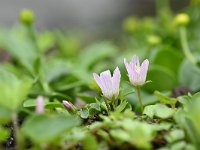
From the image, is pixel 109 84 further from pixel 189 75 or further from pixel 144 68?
pixel 189 75

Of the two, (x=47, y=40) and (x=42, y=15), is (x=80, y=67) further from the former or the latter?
(x=42, y=15)

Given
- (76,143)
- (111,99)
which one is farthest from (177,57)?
(76,143)

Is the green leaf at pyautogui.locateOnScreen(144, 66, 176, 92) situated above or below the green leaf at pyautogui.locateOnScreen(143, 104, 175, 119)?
above

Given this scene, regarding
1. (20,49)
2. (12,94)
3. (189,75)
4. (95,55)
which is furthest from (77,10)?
(12,94)

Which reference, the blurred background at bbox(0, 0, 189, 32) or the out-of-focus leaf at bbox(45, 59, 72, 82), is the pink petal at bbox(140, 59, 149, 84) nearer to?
the out-of-focus leaf at bbox(45, 59, 72, 82)

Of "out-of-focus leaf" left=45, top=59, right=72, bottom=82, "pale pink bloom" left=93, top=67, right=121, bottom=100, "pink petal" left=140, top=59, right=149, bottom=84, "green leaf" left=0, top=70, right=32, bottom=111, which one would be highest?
"out-of-focus leaf" left=45, top=59, right=72, bottom=82

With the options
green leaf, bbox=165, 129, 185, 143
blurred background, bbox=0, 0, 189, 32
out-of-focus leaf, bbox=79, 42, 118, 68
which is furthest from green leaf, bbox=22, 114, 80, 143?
blurred background, bbox=0, 0, 189, 32

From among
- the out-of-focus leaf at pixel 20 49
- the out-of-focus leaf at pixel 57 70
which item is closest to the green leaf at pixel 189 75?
the out-of-focus leaf at pixel 57 70
